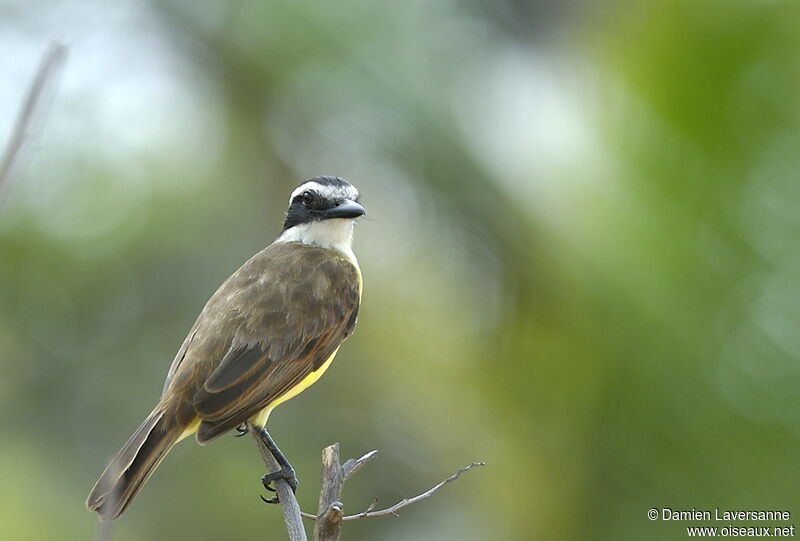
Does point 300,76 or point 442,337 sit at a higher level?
point 300,76

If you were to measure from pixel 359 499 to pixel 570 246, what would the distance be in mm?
3463

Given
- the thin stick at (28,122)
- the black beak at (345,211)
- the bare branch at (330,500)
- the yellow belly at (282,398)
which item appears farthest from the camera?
the black beak at (345,211)

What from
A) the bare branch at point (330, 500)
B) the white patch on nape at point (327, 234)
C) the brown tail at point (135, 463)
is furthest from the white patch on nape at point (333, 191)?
the bare branch at point (330, 500)

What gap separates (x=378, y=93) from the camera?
815 cm

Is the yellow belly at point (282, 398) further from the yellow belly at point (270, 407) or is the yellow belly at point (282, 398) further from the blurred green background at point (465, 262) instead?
the blurred green background at point (465, 262)

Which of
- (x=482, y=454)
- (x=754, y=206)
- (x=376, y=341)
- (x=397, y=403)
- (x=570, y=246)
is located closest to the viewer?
(x=754, y=206)

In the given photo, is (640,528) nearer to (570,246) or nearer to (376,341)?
(570,246)

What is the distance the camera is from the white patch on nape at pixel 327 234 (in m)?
5.10

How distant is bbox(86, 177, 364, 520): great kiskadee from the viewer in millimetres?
3871

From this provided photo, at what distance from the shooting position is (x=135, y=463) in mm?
3760

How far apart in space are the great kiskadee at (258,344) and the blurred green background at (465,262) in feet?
6.55

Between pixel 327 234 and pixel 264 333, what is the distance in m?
0.96

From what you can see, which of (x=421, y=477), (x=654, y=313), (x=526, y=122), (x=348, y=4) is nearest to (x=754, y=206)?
(x=654, y=313)

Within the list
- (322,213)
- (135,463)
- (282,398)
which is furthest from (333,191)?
(135,463)
